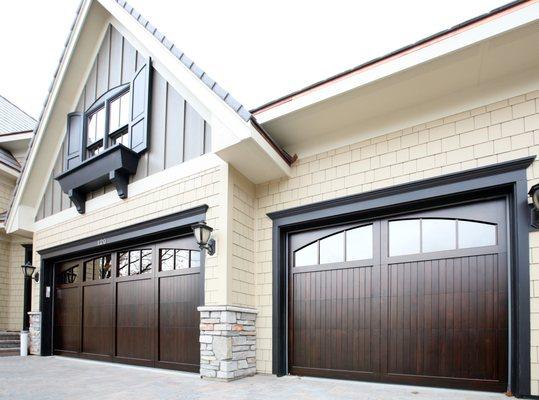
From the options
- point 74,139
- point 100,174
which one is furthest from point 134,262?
point 74,139

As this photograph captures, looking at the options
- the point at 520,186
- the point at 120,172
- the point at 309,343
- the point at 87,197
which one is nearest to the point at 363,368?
the point at 309,343

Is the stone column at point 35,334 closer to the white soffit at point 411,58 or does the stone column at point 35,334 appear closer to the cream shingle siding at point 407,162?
the cream shingle siding at point 407,162

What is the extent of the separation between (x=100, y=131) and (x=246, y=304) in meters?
4.93

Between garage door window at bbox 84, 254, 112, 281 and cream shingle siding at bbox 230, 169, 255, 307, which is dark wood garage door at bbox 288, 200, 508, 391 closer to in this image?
cream shingle siding at bbox 230, 169, 255, 307

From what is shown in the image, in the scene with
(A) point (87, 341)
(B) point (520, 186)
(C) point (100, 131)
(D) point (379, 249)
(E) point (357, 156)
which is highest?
Answer: (C) point (100, 131)

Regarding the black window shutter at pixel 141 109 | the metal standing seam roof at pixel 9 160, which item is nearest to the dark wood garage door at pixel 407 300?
the black window shutter at pixel 141 109

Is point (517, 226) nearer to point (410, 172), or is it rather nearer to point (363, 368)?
point (410, 172)

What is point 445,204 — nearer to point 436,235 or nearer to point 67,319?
point 436,235

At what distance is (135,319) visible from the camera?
7.23 m

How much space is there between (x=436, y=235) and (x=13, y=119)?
14.1m

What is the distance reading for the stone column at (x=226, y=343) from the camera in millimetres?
5484

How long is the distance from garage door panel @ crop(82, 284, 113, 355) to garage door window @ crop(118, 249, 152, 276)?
19.8 inches

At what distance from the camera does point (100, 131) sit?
8.48m

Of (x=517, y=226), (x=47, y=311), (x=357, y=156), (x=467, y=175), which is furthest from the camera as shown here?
(x=47, y=311)
